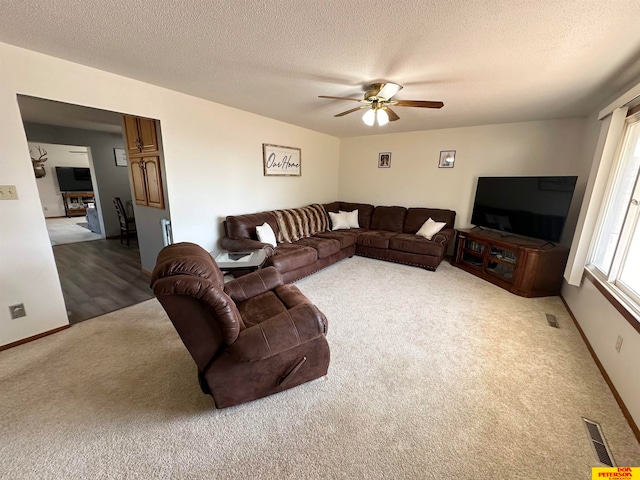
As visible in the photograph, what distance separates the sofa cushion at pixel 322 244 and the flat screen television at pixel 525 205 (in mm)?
2308

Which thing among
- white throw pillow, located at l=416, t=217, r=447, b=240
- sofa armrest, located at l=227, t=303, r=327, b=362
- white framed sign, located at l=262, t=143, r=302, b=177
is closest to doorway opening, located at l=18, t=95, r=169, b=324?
white framed sign, located at l=262, t=143, r=302, b=177

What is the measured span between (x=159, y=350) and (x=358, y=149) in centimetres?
480

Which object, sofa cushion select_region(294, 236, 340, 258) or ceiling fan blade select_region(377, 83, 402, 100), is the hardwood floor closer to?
sofa cushion select_region(294, 236, 340, 258)

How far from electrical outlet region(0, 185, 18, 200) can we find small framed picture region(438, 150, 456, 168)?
17.1 feet

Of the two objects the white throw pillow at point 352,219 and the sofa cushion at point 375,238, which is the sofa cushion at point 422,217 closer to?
the sofa cushion at point 375,238

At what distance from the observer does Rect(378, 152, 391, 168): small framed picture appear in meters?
5.02

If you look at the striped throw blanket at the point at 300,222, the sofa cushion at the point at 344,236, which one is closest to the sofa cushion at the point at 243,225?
the striped throw blanket at the point at 300,222

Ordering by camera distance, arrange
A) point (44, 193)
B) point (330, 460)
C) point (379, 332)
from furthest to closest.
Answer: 1. point (44, 193)
2. point (379, 332)
3. point (330, 460)

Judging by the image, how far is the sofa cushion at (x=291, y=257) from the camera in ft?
10.3

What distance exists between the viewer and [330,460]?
1.30 m

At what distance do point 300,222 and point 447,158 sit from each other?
277 centimetres

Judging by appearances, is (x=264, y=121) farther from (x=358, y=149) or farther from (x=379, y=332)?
(x=379, y=332)

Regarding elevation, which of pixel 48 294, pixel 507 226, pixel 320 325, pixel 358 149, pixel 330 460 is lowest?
pixel 330 460

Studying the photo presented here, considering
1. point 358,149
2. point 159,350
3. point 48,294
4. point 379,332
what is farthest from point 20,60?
point 358,149
